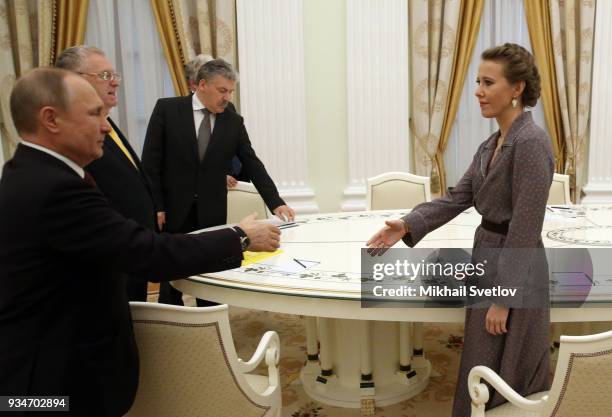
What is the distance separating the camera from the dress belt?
1.58m

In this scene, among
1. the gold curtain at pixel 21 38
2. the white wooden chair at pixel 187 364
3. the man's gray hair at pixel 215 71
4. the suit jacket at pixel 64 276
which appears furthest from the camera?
the gold curtain at pixel 21 38

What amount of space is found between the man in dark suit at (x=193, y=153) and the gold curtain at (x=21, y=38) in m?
1.97

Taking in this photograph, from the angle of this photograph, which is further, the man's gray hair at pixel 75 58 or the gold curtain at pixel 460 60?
the gold curtain at pixel 460 60

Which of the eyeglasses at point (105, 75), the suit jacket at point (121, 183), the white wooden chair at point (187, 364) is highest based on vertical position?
the eyeglasses at point (105, 75)

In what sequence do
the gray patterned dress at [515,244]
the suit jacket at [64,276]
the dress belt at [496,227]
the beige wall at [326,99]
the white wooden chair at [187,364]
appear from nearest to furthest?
1. the suit jacket at [64,276]
2. the white wooden chair at [187,364]
3. the gray patterned dress at [515,244]
4. the dress belt at [496,227]
5. the beige wall at [326,99]

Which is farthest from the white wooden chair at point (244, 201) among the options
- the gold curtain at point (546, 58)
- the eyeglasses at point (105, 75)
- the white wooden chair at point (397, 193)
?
the gold curtain at point (546, 58)

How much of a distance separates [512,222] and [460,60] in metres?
3.50

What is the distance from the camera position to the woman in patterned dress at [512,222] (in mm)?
1465

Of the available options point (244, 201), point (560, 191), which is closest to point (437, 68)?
point (560, 191)

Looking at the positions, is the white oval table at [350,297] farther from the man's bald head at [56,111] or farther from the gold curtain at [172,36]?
the gold curtain at [172,36]

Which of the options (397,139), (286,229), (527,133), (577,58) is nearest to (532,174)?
(527,133)

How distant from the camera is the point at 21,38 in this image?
415 cm

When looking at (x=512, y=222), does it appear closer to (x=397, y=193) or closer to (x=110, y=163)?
(x=110, y=163)

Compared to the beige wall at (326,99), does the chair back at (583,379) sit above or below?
below
